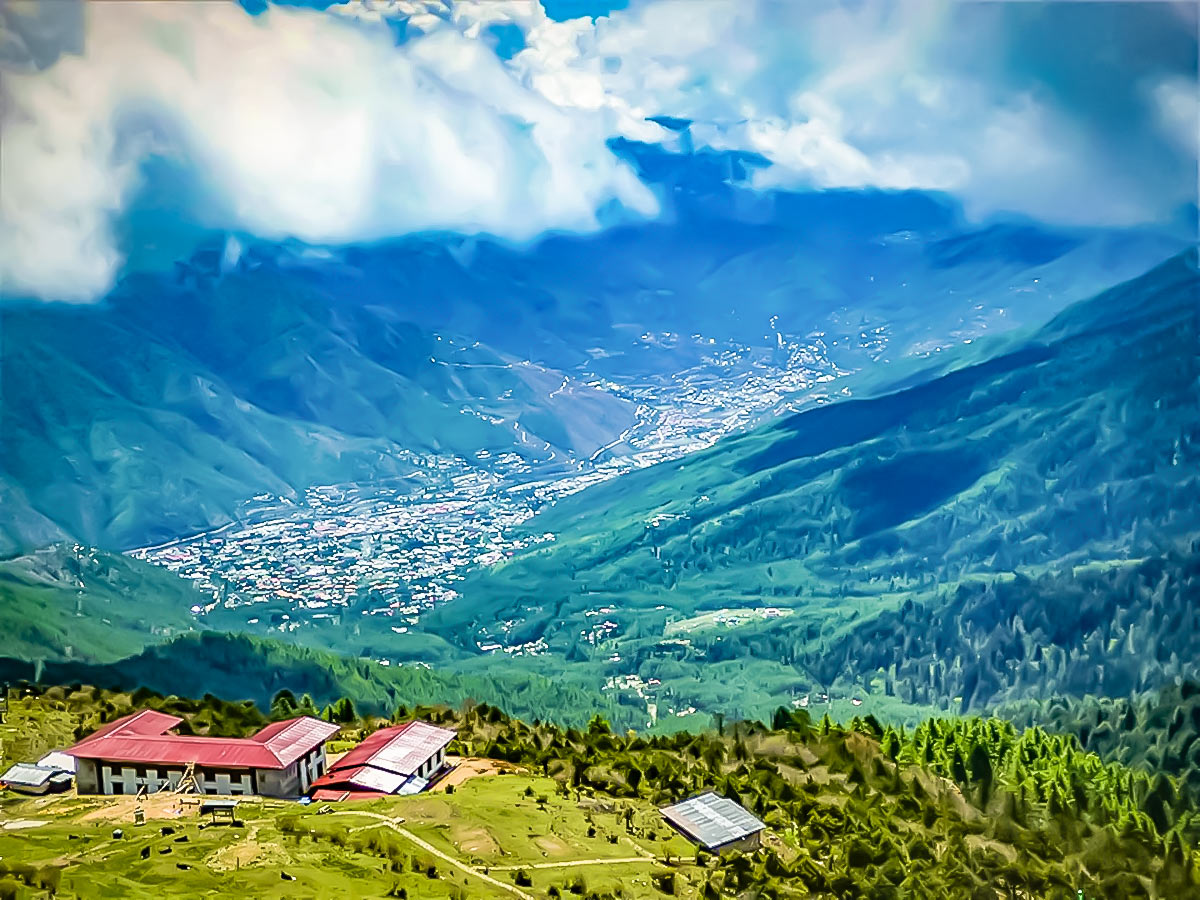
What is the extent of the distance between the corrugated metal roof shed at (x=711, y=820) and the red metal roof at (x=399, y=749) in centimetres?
178

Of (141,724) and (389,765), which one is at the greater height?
(141,724)

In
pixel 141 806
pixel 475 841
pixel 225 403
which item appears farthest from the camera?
pixel 225 403

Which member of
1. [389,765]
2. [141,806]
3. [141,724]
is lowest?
[389,765]

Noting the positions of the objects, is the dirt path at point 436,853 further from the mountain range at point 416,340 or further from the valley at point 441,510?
the mountain range at point 416,340

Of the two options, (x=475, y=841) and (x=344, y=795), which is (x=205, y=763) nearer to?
(x=344, y=795)

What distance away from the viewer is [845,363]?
1898 centimetres

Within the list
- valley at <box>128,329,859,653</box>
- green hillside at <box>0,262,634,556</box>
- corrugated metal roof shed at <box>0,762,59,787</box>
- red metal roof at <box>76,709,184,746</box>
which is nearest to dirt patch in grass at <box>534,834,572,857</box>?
red metal roof at <box>76,709,184,746</box>

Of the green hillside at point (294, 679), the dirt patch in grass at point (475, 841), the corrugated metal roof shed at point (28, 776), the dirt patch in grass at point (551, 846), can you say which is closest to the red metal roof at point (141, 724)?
the corrugated metal roof shed at point (28, 776)

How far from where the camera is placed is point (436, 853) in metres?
6.47

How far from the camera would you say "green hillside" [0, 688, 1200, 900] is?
20.0 ft

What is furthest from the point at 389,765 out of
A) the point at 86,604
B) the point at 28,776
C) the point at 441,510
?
the point at 86,604

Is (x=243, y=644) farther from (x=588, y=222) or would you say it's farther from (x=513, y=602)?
(x=588, y=222)

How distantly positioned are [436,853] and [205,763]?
2.07 m

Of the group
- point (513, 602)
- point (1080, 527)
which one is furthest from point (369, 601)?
point (1080, 527)
